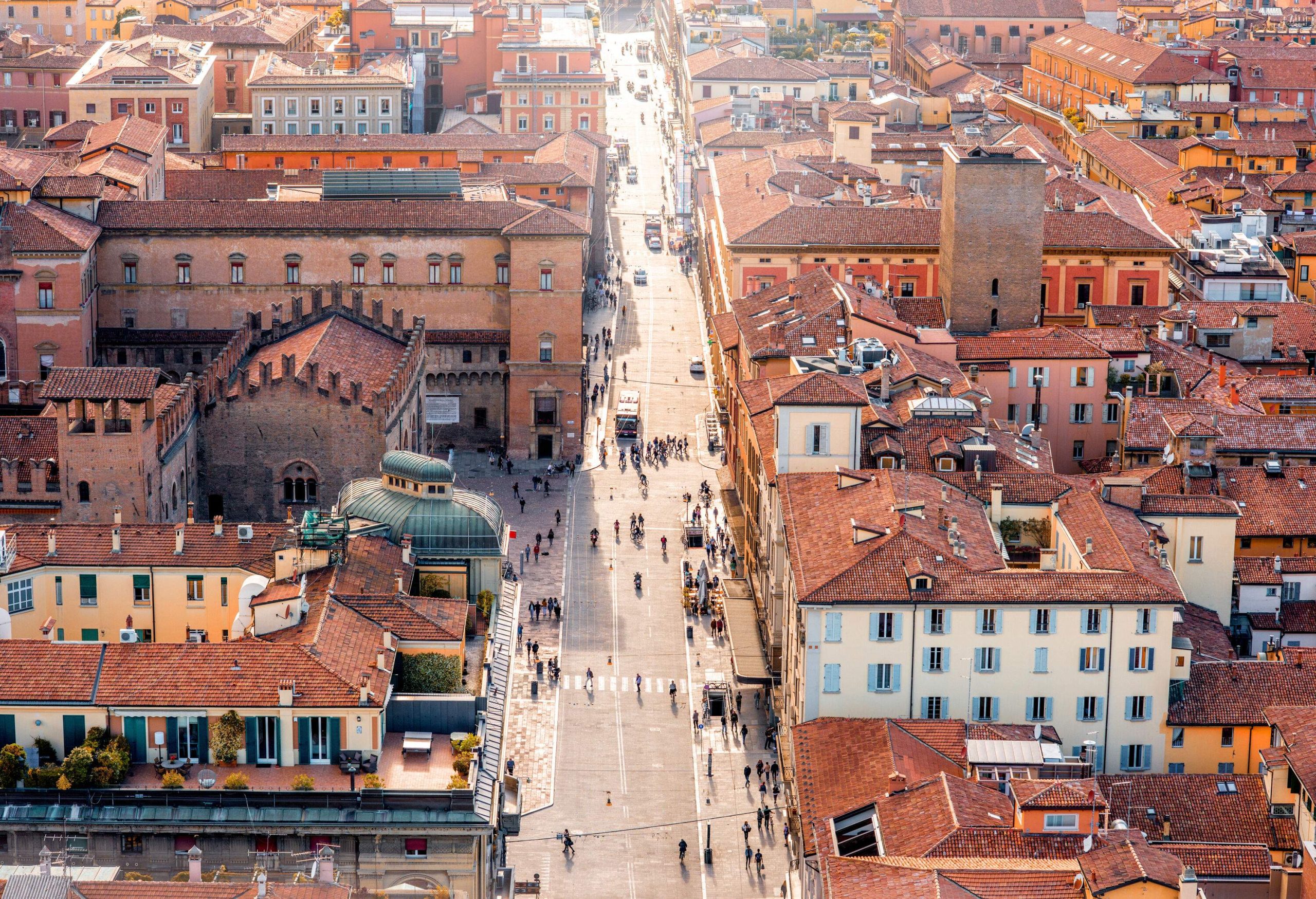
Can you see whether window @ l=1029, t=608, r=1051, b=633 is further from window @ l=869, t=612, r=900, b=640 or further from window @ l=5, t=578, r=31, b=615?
window @ l=5, t=578, r=31, b=615

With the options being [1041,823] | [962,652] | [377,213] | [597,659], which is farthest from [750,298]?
[1041,823]

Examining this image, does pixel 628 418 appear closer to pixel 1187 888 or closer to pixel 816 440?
pixel 816 440

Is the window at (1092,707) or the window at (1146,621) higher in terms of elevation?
the window at (1146,621)

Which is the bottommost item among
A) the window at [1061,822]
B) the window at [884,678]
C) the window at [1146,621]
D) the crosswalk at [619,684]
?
the crosswalk at [619,684]

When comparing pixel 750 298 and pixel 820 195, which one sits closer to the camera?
pixel 750 298

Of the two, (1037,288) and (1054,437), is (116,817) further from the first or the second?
(1037,288)

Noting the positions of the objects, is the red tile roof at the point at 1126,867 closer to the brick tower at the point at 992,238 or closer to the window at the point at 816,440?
the window at the point at 816,440

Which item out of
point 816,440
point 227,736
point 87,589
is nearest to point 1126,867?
point 227,736

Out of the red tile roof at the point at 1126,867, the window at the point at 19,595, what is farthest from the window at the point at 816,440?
the red tile roof at the point at 1126,867

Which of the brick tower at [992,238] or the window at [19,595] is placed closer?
the window at [19,595]
